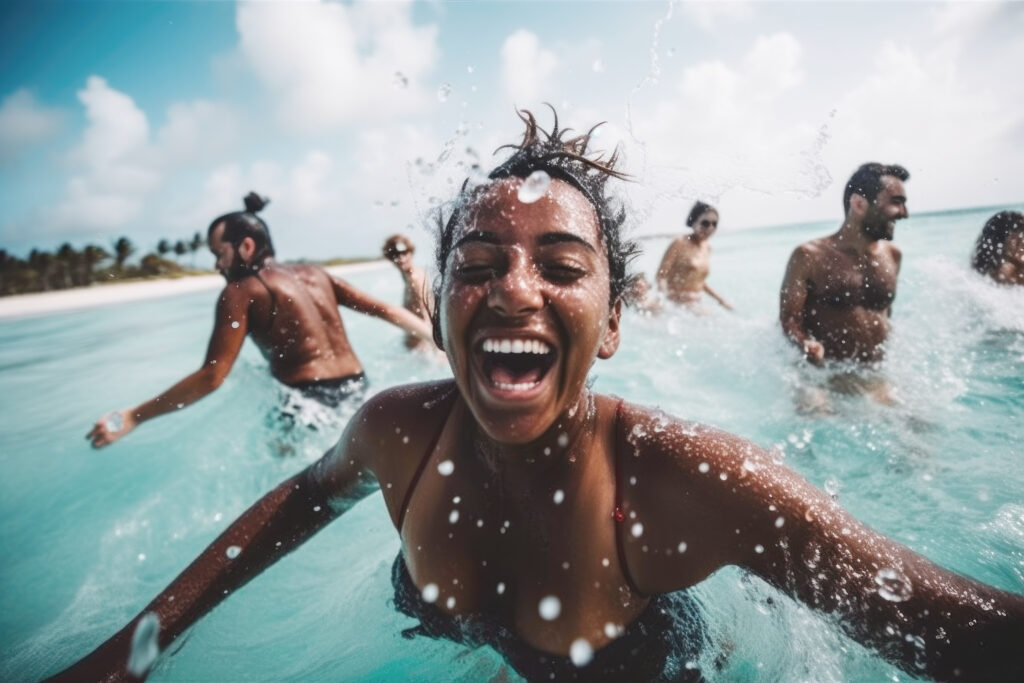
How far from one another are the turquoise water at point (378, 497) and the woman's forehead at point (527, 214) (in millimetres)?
1621

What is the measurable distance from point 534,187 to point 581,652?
4.76 ft

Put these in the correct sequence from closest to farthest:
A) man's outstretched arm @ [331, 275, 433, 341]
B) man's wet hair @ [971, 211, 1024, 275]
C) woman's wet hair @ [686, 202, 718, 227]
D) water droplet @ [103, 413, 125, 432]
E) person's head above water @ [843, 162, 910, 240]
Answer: water droplet @ [103, 413, 125, 432]
person's head above water @ [843, 162, 910, 240]
man's outstretched arm @ [331, 275, 433, 341]
man's wet hair @ [971, 211, 1024, 275]
woman's wet hair @ [686, 202, 718, 227]

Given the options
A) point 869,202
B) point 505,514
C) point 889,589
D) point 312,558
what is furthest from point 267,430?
point 869,202

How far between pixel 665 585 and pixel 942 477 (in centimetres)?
301

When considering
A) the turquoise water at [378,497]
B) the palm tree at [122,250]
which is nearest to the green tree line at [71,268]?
the palm tree at [122,250]

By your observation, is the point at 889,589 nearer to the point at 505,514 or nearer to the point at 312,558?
the point at 505,514

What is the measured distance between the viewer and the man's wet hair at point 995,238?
6051 mm

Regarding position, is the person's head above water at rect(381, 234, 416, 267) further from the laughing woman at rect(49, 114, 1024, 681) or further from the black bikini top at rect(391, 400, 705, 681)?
the black bikini top at rect(391, 400, 705, 681)

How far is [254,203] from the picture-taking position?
458 centimetres

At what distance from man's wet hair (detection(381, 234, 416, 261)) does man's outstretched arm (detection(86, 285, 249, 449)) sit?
9.13 feet

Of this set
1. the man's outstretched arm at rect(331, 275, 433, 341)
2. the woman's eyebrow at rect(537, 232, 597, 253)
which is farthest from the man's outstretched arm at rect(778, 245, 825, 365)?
the woman's eyebrow at rect(537, 232, 597, 253)

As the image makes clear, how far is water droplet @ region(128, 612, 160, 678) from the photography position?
155 cm

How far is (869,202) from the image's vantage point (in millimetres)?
4387

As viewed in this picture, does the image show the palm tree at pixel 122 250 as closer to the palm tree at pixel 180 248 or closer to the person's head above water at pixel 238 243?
the palm tree at pixel 180 248
